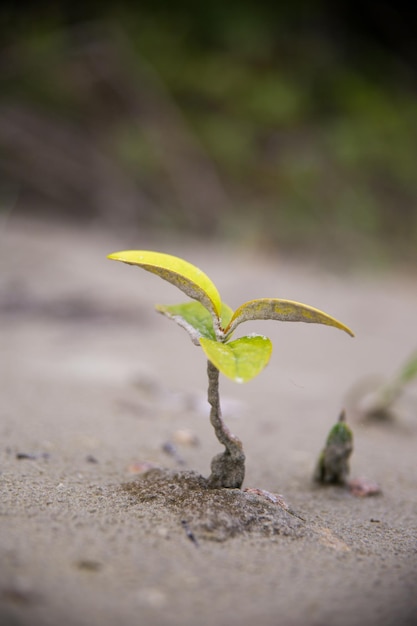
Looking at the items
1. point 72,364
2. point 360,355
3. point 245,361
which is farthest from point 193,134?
point 245,361

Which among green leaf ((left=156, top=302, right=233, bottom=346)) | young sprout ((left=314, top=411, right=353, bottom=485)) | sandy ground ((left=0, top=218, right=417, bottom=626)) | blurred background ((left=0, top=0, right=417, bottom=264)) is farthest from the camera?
blurred background ((left=0, top=0, right=417, bottom=264))

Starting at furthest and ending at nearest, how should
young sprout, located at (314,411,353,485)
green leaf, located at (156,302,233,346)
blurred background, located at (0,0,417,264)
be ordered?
1. blurred background, located at (0,0,417,264)
2. young sprout, located at (314,411,353,485)
3. green leaf, located at (156,302,233,346)

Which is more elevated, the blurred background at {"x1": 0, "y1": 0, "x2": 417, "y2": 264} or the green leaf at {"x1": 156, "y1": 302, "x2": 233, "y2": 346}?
the blurred background at {"x1": 0, "y1": 0, "x2": 417, "y2": 264}

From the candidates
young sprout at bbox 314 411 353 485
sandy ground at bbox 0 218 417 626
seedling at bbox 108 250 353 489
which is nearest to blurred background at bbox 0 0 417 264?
sandy ground at bbox 0 218 417 626

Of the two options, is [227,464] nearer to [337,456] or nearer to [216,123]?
[337,456]

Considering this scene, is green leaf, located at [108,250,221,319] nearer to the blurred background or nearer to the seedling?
the seedling

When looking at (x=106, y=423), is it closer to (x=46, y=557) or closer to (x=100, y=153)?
(x=46, y=557)

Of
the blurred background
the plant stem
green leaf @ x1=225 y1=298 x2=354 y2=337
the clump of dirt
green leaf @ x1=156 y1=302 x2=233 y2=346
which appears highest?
the blurred background
